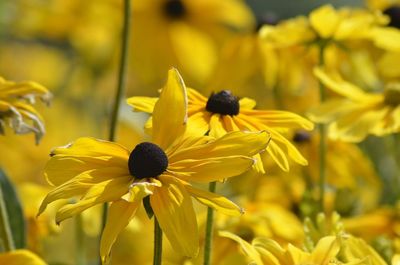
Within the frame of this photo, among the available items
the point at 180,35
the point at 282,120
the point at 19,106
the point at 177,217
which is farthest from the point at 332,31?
the point at 180,35

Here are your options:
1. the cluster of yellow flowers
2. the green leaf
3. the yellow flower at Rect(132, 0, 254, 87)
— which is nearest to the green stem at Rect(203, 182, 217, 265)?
the cluster of yellow flowers

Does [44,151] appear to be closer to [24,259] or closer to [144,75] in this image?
[144,75]

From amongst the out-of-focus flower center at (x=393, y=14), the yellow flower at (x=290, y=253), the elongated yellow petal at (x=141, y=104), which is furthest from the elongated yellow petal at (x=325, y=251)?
the out-of-focus flower center at (x=393, y=14)

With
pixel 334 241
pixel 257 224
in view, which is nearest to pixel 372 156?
pixel 257 224

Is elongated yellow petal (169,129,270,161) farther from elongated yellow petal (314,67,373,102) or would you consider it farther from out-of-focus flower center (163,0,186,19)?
out-of-focus flower center (163,0,186,19)

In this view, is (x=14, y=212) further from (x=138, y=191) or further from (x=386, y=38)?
(x=386, y=38)

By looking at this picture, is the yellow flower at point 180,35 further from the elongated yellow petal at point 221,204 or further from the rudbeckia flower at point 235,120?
the elongated yellow petal at point 221,204

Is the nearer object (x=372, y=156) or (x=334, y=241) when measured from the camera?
(x=334, y=241)
